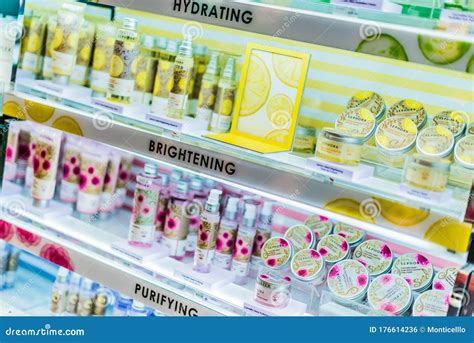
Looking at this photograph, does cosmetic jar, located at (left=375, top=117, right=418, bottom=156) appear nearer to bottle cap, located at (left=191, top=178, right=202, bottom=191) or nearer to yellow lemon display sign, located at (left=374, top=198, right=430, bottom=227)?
yellow lemon display sign, located at (left=374, top=198, right=430, bottom=227)

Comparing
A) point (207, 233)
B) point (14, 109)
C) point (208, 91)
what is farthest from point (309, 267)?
point (14, 109)

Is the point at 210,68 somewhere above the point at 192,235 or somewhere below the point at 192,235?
above

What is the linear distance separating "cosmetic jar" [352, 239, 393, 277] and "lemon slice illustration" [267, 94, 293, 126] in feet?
1.52

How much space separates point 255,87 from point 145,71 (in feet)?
1.53

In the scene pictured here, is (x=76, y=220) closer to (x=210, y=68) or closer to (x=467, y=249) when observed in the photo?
(x=210, y=68)

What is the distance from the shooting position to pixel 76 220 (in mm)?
2391

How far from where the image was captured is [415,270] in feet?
6.09

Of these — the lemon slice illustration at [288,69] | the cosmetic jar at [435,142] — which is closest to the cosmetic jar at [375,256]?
the cosmetic jar at [435,142]

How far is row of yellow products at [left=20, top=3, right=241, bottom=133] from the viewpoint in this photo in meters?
2.05

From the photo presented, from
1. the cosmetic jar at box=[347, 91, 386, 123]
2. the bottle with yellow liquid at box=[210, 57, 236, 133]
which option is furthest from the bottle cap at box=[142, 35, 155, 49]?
the cosmetic jar at box=[347, 91, 386, 123]

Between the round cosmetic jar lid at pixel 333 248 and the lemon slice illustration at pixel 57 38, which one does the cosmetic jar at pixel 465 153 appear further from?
the lemon slice illustration at pixel 57 38

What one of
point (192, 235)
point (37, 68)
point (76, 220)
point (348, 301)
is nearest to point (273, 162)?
point (348, 301)

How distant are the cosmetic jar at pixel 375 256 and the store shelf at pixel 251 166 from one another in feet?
0.98
